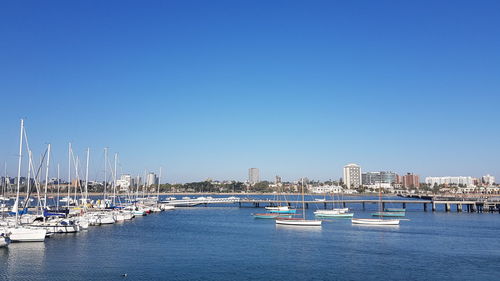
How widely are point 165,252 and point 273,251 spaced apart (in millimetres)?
12988

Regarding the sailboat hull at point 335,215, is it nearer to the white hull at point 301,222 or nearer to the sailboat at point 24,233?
the white hull at point 301,222

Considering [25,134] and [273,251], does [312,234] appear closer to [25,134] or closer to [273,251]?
[273,251]

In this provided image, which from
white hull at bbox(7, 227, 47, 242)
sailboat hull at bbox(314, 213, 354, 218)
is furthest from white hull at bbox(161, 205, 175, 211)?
white hull at bbox(7, 227, 47, 242)

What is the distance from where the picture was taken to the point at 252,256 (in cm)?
4681

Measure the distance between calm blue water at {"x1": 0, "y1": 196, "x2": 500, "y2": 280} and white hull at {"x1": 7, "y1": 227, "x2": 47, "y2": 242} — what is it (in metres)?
1.27

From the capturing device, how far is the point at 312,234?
68938mm

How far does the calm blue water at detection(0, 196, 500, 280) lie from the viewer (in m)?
37.4

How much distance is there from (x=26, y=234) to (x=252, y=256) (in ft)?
94.4

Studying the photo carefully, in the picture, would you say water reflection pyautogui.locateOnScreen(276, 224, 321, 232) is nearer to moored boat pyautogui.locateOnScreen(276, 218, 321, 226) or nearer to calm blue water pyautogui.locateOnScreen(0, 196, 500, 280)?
moored boat pyautogui.locateOnScreen(276, 218, 321, 226)

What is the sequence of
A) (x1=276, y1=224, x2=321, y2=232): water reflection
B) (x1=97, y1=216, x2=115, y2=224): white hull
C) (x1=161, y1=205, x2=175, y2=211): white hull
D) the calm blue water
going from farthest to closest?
1. (x1=161, y1=205, x2=175, y2=211): white hull
2. (x1=97, y1=216, x2=115, y2=224): white hull
3. (x1=276, y1=224, x2=321, y2=232): water reflection
4. the calm blue water

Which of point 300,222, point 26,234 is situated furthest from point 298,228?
point 26,234

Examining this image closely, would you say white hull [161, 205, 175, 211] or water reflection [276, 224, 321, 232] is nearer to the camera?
water reflection [276, 224, 321, 232]

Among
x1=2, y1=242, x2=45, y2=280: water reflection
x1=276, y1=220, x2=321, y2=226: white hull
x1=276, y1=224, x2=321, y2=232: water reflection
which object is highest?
x1=2, y1=242, x2=45, y2=280: water reflection

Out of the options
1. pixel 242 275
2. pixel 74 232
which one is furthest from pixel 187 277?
pixel 74 232
